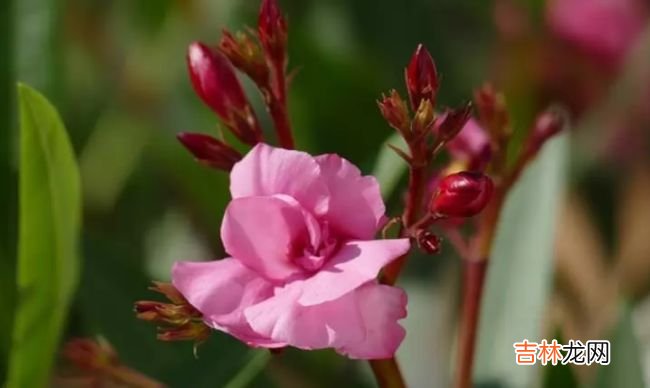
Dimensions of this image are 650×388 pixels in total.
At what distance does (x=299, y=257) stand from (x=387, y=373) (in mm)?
64

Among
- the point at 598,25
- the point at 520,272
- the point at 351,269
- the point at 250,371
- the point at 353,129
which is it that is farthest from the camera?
the point at 598,25

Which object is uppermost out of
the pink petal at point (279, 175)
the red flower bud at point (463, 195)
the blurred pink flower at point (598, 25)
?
the pink petal at point (279, 175)

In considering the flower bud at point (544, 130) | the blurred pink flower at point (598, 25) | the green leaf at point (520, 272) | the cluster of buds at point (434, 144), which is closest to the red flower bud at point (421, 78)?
the cluster of buds at point (434, 144)

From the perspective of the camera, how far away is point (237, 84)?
481mm

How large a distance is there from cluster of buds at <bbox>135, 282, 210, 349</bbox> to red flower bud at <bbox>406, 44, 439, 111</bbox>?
0.11 metres

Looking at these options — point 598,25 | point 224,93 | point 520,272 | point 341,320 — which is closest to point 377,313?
point 341,320

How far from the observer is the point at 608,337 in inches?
23.8

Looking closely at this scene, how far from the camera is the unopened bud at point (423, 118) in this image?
43cm

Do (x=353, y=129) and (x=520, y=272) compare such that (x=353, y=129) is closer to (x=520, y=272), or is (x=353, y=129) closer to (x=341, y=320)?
(x=520, y=272)

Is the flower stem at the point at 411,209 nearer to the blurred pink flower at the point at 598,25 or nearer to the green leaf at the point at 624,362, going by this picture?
the green leaf at the point at 624,362

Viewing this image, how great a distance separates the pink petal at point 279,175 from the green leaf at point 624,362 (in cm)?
21

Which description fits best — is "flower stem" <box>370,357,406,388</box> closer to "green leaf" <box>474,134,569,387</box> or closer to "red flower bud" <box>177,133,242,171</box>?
"red flower bud" <box>177,133,242,171</box>

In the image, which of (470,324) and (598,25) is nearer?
(470,324)

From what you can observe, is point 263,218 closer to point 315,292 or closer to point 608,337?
point 315,292
